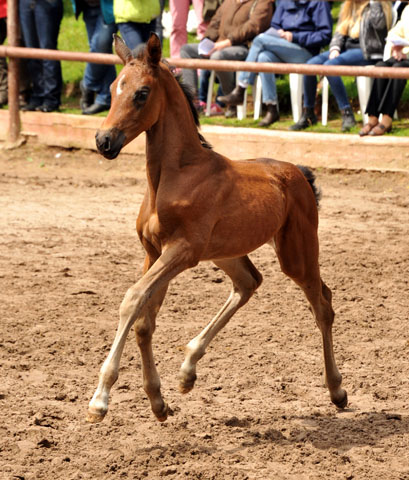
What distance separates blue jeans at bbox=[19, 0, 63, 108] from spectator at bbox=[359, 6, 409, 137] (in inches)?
164

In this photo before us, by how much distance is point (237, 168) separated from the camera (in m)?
4.42

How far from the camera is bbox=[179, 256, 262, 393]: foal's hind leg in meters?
4.39

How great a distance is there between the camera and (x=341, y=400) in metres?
4.56

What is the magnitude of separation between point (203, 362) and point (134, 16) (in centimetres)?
633

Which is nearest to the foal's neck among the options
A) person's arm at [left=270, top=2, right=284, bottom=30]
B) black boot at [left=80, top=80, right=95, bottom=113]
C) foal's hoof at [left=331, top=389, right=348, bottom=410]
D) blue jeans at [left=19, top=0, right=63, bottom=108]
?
foal's hoof at [left=331, top=389, right=348, bottom=410]

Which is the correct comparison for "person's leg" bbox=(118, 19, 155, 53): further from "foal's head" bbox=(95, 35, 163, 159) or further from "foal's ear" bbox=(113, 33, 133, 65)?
"foal's head" bbox=(95, 35, 163, 159)

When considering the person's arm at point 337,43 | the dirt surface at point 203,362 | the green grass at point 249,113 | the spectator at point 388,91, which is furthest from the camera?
the green grass at point 249,113

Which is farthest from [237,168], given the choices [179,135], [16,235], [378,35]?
[378,35]

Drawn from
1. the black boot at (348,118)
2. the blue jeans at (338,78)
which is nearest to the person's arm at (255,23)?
the blue jeans at (338,78)

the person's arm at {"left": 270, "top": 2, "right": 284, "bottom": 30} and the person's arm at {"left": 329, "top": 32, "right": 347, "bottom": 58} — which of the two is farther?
the person's arm at {"left": 270, "top": 2, "right": 284, "bottom": 30}

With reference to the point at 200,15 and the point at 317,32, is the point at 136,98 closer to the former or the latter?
the point at 317,32

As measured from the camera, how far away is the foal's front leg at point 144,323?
12.4 ft

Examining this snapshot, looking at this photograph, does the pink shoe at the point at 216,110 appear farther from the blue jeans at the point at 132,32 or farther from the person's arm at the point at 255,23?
the blue jeans at the point at 132,32

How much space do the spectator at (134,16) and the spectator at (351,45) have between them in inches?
78.1
